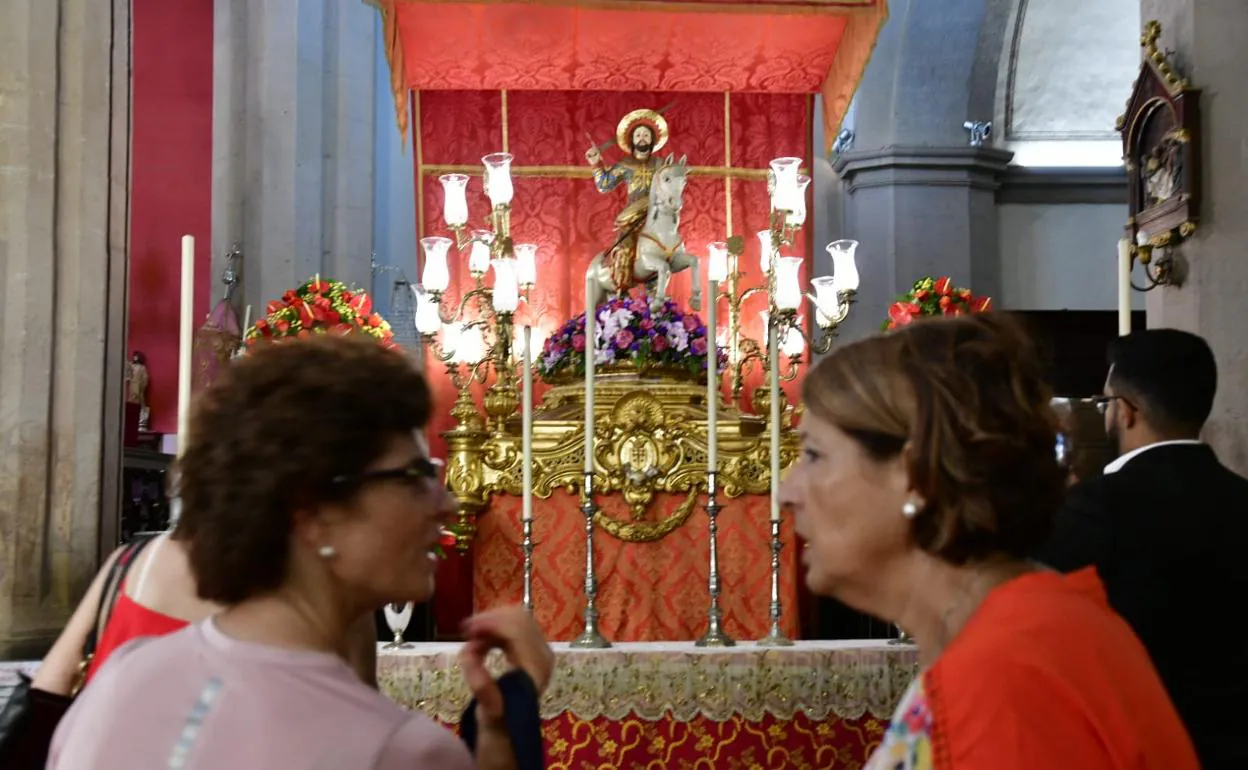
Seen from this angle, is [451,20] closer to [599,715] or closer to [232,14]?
[232,14]

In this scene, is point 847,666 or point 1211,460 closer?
point 1211,460

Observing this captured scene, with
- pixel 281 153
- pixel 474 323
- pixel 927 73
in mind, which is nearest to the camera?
pixel 474 323

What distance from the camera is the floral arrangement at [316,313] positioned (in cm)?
579

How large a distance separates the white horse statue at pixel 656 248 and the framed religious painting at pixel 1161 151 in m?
2.96

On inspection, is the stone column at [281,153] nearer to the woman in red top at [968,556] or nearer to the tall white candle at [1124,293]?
the tall white candle at [1124,293]

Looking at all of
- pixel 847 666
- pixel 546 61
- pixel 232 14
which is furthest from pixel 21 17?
pixel 232 14

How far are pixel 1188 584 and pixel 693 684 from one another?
1.17 meters

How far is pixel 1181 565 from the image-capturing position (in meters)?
2.33

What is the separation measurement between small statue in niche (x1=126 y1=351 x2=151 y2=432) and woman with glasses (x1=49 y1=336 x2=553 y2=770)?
8.07 meters

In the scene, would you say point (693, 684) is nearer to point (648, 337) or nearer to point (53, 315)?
point (53, 315)

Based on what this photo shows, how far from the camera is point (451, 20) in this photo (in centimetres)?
825

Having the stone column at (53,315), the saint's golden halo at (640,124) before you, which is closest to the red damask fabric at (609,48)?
the saint's golden halo at (640,124)

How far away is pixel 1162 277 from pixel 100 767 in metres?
4.53

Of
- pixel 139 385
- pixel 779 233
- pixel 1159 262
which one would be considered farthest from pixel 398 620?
pixel 139 385
